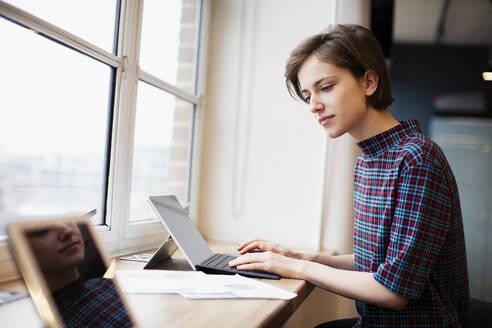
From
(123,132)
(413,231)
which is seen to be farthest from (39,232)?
(123,132)

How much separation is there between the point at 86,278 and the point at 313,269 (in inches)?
22.4

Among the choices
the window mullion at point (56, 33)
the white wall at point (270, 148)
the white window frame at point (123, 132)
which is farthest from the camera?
the white wall at point (270, 148)

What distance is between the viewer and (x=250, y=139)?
2109 millimetres

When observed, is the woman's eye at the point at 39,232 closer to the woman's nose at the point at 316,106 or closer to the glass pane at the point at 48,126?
the glass pane at the point at 48,126

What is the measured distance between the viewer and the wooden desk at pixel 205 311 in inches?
31.1

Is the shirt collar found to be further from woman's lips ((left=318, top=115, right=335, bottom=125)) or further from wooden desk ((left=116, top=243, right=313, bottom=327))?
wooden desk ((left=116, top=243, right=313, bottom=327))

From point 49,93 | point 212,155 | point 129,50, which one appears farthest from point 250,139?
point 49,93

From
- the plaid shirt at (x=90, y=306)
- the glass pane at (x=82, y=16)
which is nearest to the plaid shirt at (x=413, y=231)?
the plaid shirt at (x=90, y=306)

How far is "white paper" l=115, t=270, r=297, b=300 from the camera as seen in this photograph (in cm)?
95

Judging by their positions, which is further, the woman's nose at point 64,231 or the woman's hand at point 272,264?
the woman's hand at point 272,264

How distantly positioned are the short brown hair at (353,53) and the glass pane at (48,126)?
69 cm

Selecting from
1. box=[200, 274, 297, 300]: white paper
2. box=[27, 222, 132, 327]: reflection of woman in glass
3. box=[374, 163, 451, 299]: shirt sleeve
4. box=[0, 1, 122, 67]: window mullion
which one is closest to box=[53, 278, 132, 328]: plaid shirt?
box=[27, 222, 132, 327]: reflection of woman in glass

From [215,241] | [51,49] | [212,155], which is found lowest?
[215,241]

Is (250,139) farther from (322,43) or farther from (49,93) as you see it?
(49,93)
